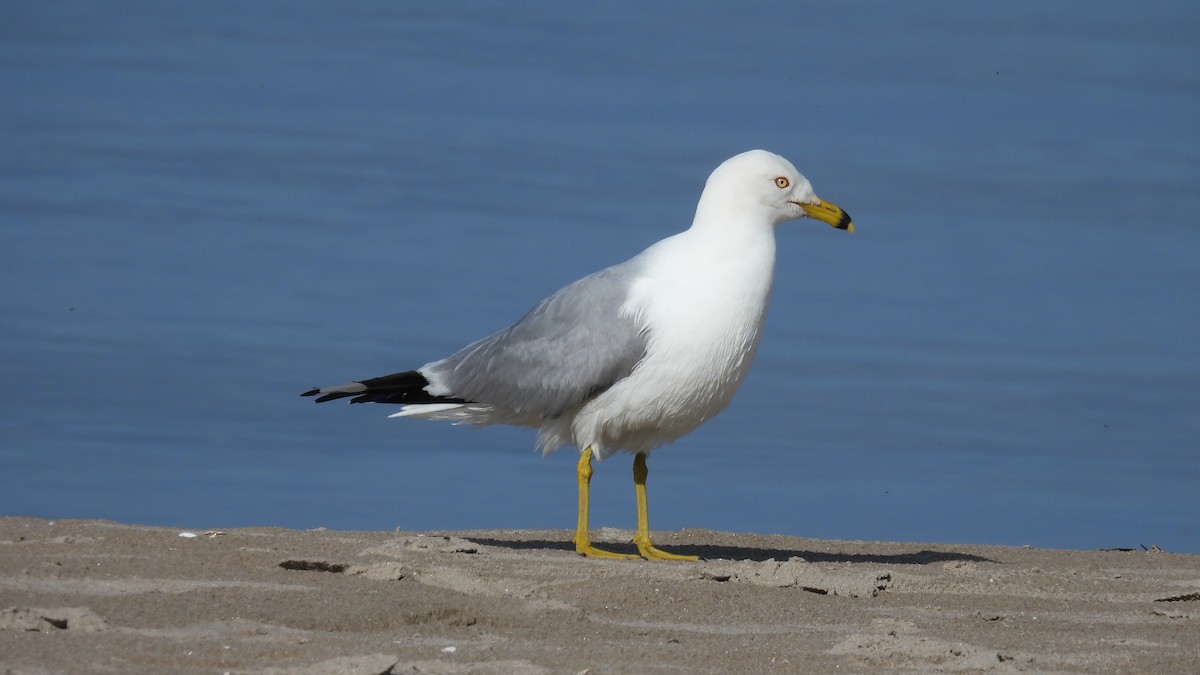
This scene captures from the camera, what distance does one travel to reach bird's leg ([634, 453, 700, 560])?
9.52 m

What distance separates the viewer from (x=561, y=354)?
9.59 meters

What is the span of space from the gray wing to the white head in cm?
62

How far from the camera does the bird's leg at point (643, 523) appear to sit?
31.2 feet

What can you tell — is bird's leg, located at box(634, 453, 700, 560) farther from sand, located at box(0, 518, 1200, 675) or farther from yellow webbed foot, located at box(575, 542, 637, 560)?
sand, located at box(0, 518, 1200, 675)

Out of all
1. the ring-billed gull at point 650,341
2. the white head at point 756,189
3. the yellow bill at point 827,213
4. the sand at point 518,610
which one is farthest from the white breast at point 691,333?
the sand at point 518,610

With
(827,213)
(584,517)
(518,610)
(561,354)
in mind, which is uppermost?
(827,213)

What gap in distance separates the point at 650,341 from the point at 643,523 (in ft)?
3.92

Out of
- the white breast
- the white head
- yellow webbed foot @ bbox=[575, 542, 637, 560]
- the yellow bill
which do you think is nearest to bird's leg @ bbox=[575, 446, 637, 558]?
yellow webbed foot @ bbox=[575, 542, 637, 560]

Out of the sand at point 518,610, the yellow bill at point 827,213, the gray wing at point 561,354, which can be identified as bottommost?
the sand at point 518,610

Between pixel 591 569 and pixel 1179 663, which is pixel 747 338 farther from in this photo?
pixel 1179 663

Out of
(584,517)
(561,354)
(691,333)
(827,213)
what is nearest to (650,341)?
(691,333)

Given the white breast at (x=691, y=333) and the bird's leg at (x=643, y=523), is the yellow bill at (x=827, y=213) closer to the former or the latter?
the white breast at (x=691, y=333)

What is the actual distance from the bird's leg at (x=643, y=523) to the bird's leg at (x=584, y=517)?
0.20 m

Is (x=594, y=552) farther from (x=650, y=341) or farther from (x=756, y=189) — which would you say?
(x=756, y=189)
